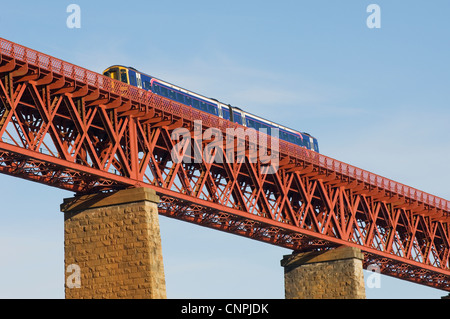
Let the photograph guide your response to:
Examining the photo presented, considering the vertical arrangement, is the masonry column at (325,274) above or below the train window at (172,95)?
below

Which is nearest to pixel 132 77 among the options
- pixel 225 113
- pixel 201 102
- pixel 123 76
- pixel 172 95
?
pixel 123 76

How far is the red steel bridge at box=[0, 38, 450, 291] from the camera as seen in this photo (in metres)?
54.2

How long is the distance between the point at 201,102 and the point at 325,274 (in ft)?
55.7

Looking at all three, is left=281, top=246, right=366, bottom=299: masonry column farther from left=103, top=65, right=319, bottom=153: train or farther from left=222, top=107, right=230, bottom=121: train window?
left=222, top=107, right=230, bottom=121: train window

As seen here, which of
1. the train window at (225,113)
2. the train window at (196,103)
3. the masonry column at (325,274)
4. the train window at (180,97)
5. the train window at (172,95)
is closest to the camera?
the train window at (172,95)

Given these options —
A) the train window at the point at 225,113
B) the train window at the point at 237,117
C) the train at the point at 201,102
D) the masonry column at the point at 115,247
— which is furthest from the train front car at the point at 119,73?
the train window at the point at 237,117

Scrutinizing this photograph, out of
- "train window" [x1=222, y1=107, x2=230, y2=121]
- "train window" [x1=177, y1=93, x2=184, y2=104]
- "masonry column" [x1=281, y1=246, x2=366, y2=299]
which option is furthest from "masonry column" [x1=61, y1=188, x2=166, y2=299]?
"masonry column" [x1=281, y1=246, x2=366, y2=299]

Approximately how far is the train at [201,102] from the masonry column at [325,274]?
36.0 ft

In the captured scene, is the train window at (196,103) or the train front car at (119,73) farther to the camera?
the train window at (196,103)

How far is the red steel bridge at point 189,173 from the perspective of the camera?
54219 millimetres

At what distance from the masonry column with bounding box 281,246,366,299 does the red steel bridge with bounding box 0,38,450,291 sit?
0.98 meters

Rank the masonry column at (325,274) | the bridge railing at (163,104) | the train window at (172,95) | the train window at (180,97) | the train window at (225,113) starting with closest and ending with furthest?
the bridge railing at (163,104), the train window at (172,95), the train window at (180,97), the train window at (225,113), the masonry column at (325,274)

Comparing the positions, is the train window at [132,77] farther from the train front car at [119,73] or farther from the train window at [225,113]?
the train window at [225,113]
